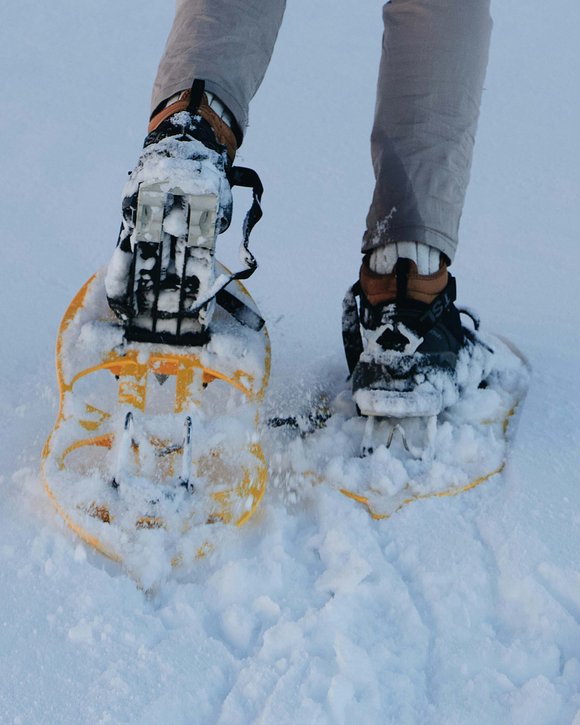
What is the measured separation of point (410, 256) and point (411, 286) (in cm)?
6

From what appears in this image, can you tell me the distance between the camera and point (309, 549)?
1466mm

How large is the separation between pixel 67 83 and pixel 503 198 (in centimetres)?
183

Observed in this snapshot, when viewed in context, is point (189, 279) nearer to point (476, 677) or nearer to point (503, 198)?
point (476, 677)

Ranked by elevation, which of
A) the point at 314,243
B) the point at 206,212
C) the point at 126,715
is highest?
the point at 206,212

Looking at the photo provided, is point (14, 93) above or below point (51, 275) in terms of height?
above

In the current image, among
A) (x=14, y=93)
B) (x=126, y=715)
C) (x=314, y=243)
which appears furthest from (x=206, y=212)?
(x=14, y=93)

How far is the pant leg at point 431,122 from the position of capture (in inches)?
68.7

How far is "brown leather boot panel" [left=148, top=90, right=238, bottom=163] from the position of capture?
1.71 m

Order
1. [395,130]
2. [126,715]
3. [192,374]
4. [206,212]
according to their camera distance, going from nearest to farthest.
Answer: [126,715], [206,212], [192,374], [395,130]

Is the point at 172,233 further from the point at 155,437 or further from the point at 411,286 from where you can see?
the point at 411,286

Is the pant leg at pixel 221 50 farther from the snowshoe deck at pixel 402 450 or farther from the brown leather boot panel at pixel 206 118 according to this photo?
the snowshoe deck at pixel 402 450

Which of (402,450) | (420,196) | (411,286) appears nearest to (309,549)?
(402,450)

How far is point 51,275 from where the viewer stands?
2.42 metres

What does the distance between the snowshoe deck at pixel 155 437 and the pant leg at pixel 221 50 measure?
0.40 meters
